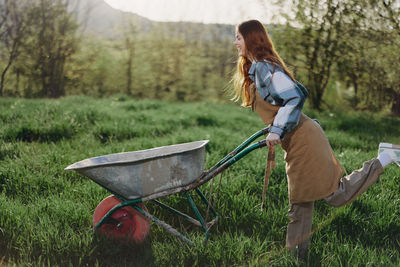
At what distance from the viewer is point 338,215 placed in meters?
2.92

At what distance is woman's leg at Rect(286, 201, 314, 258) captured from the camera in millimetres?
2381

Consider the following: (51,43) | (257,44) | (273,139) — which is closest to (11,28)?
(51,43)

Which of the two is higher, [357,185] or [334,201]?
[357,185]

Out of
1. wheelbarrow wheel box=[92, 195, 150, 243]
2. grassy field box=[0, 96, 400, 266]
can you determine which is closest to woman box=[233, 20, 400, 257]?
grassy field box=[0, 96, 400, 266]

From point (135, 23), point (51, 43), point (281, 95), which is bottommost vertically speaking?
point (281, 95)

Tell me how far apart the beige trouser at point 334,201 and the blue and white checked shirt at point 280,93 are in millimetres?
607

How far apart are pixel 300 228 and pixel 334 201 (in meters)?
0.29

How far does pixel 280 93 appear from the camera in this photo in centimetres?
216

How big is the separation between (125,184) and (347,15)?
23.2 feet

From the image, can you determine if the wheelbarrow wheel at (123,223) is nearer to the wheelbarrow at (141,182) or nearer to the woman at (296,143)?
the wheelbarrow at (141,182)

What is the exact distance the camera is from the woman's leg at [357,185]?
236cm

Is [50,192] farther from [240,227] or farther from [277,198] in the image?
[277,198]

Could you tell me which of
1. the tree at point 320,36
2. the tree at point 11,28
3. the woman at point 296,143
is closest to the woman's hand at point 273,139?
the woman at point 296,143

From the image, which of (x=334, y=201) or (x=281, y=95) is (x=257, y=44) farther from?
(x=334, y=201)
